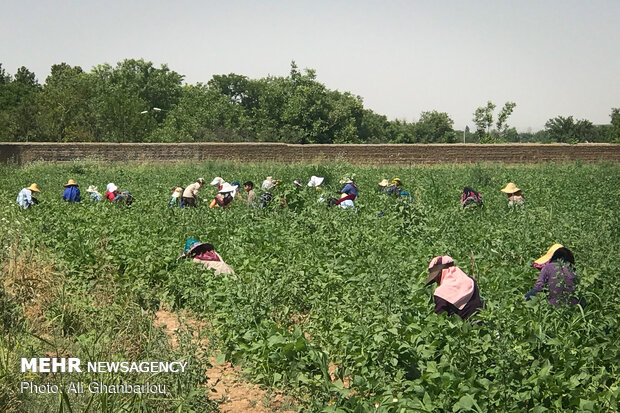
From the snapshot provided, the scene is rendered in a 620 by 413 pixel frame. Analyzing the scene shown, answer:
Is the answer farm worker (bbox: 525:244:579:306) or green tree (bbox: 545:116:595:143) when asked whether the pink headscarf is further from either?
green tree (bbox: 545:116:595:143)

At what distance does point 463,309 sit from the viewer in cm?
590

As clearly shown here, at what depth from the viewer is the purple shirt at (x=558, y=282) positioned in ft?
19.0

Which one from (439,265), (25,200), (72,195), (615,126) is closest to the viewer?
(439,265)

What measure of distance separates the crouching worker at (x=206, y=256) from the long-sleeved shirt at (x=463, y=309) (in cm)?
290

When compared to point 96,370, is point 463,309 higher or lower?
higher

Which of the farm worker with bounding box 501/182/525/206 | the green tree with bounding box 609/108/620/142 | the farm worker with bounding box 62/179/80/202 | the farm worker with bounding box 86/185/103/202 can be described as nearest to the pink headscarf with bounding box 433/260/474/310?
the farm worker with bounding box 501/182/525/206

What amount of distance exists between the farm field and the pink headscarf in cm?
22

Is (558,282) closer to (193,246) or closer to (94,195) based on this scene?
(193,246)

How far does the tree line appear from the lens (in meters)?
39.9

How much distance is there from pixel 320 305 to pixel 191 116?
5736cm

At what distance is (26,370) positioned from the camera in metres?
4.98

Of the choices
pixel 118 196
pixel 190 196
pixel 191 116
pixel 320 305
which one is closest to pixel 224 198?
pixel 190 196

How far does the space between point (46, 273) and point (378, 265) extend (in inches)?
145

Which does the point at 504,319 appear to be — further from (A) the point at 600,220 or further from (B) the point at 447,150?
(B) the point at 447,150
